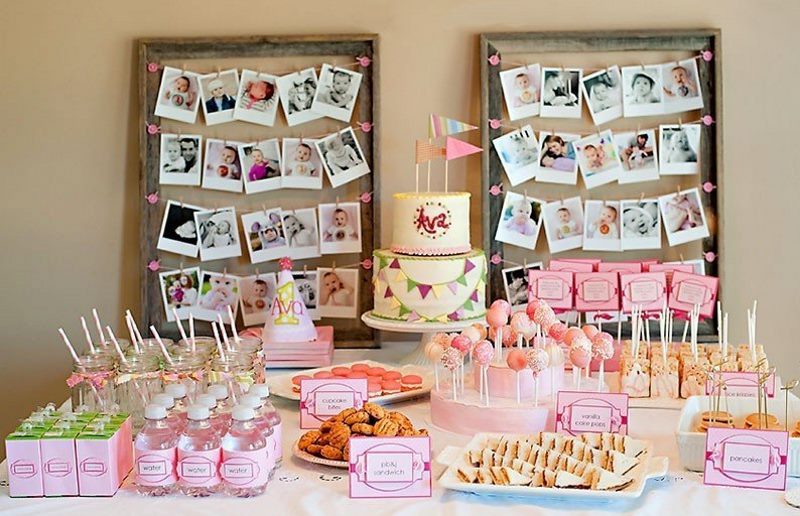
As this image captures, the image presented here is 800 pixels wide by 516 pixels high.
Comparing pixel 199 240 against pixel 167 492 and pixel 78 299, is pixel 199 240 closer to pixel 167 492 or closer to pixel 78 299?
pixel 78 299

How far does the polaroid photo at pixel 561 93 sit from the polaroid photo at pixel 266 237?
772 mm

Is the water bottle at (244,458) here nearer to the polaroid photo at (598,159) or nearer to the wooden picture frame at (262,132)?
the wooden picture frame at (262,132)

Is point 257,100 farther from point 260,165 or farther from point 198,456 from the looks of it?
point 198,456

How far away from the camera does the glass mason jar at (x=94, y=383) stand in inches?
81.9

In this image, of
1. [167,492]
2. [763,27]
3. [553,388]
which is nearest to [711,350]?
[553,388]

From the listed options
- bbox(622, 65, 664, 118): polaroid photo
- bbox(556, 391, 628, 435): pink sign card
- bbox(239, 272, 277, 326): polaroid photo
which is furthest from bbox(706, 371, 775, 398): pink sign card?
bbox(239, 272, 277, 326): polaroid photo

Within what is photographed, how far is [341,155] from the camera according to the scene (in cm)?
290

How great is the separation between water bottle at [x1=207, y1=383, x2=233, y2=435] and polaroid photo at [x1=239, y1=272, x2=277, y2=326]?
99 cm

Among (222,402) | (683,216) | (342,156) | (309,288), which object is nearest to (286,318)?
(309,288)

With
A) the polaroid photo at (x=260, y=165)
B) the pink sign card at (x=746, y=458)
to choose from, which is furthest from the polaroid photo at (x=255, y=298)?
the pink sign card at (x=746, y=458)

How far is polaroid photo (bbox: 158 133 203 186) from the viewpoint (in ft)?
9.55

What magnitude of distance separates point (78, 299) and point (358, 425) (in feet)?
4.48

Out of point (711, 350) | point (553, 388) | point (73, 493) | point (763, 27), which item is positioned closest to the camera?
point (73, 493)

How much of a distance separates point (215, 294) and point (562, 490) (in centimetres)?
146
